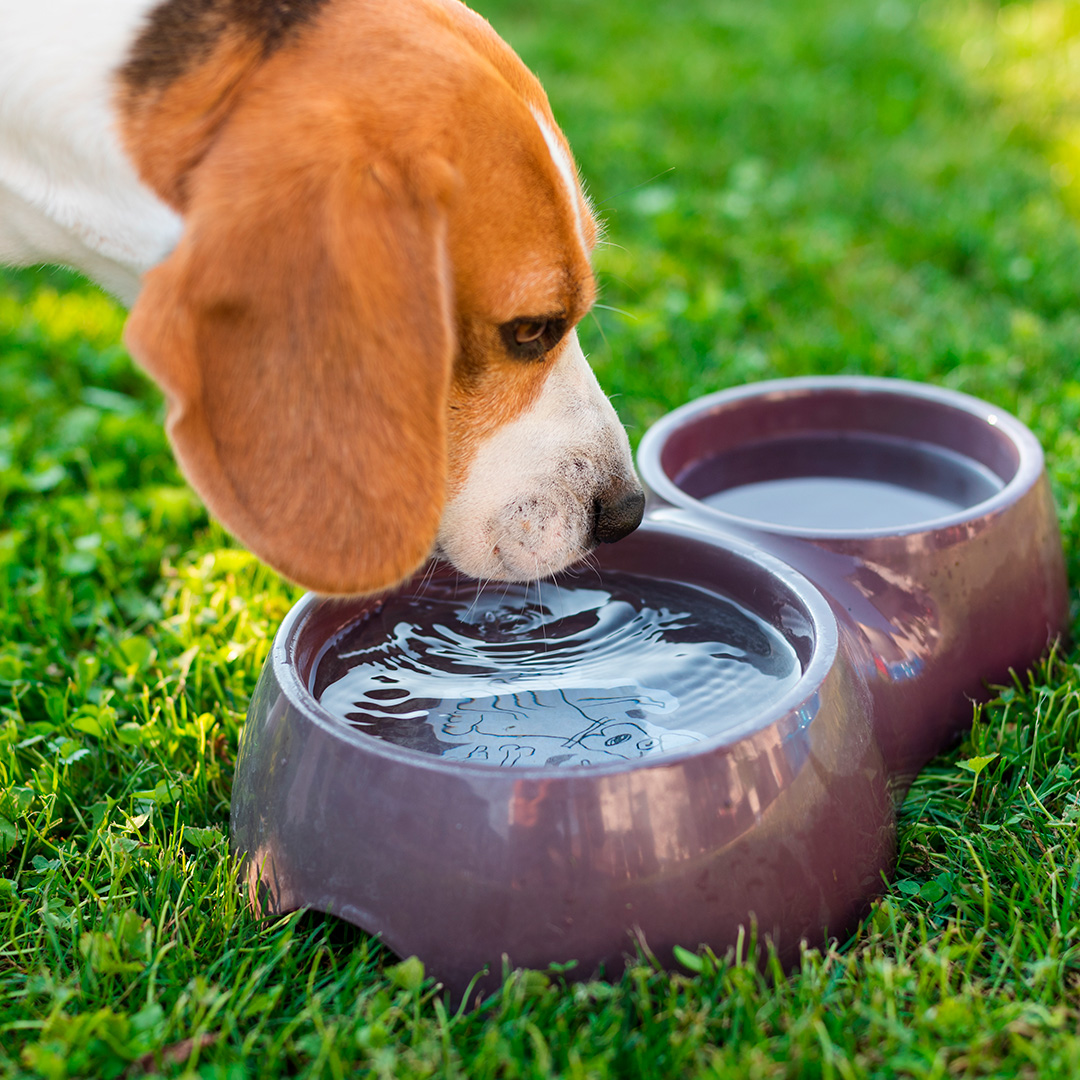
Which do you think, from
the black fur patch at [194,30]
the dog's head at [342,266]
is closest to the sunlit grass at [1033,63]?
the dog's head at [342,266]

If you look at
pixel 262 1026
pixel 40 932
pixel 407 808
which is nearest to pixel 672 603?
pixel 407 808

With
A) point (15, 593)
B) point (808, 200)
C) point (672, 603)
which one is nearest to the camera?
point (672, 603)

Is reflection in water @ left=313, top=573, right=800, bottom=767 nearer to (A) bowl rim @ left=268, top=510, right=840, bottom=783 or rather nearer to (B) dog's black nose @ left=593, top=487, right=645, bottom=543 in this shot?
(A) bowl rim @ left=268, top=510, right=840, bottom=783

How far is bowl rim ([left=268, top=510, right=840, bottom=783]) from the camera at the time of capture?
176cm

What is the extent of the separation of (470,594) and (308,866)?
809 mm

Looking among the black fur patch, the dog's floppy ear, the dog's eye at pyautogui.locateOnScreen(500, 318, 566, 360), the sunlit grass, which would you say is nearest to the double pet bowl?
the dog's floppy ear

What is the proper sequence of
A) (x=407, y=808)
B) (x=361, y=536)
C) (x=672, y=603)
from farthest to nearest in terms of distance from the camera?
(x=672, y=603)
(x=361, y=536)
(x=407, y=808)

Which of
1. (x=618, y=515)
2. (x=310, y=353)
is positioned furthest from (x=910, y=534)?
(x=310, y=353)

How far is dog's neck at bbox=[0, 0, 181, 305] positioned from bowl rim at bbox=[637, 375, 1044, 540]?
1.12 meters

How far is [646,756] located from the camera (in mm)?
1796

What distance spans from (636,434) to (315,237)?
1.83 metres

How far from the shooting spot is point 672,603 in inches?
97.2

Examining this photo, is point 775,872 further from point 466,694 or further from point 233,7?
point 233,7

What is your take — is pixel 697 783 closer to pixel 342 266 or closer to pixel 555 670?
pixel 555 670
